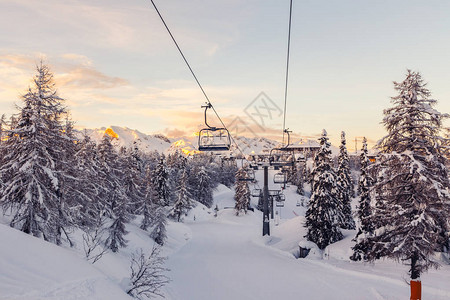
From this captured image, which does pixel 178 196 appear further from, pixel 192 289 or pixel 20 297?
pixel 20 297

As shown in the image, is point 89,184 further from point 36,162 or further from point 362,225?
point 362,225

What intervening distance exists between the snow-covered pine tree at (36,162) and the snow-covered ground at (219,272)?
3.46 metres

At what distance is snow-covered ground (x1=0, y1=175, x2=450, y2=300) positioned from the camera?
35.6ft

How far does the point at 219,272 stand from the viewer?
87.7ft

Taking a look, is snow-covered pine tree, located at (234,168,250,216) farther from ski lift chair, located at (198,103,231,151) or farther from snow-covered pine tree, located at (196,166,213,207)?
ski lift chair, located at (198,103,231,151)

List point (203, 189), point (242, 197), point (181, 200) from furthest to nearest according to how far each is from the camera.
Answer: point (203, 189), point (242, 197), point (181, 200)

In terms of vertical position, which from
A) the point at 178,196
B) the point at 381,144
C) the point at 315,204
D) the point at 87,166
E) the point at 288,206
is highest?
the point at 381,144

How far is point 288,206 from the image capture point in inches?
4003

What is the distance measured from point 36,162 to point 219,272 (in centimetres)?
1695

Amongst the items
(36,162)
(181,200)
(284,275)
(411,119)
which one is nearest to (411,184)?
(411,119)

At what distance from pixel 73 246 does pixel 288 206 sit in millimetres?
85609

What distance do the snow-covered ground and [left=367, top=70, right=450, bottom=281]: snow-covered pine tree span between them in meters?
4.27

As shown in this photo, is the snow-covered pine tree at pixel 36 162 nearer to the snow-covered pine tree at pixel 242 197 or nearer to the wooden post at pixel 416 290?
the wooden post at pixel 416 290

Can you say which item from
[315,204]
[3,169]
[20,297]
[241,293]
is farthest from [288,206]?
[20,297]
